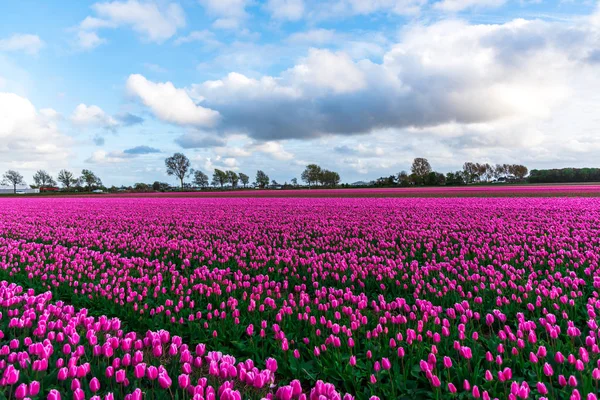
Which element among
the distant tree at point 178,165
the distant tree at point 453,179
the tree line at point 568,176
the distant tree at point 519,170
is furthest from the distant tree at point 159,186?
the distant tree at point 519,170

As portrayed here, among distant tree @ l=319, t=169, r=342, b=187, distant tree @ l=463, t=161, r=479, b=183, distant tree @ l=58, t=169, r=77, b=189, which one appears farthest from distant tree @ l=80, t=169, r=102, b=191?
distant tree @ l=463, t=161, r=479, b=183

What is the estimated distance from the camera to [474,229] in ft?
40.0

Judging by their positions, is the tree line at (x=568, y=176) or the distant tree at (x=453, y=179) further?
the tree line at (x=568, y=176)

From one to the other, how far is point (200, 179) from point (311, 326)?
15340cm

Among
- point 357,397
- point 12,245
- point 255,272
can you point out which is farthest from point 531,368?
point 12,245

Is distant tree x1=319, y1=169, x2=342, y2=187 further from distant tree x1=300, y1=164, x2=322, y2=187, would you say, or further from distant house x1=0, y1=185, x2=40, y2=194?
distant house x1=0, y1=185, x2=40, y2=194

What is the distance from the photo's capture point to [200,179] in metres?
152

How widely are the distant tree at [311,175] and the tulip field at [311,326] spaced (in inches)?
5100

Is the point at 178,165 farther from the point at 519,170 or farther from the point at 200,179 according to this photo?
the point at 519,170

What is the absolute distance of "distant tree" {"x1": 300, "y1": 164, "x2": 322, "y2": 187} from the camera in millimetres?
140125

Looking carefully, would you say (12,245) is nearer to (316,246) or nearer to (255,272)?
(255,272)

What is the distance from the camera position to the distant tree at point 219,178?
15575 cm

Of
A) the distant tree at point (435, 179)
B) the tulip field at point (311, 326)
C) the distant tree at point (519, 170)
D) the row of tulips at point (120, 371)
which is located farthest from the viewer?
the distant tree at point (519, 170)

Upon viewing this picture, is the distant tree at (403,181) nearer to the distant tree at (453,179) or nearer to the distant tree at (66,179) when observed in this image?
the distant tree at (453,179)
